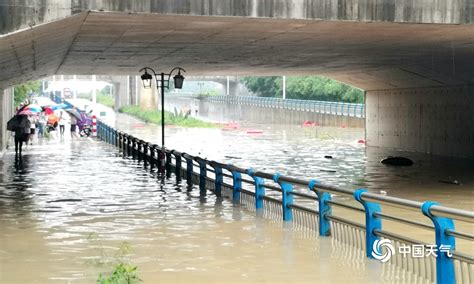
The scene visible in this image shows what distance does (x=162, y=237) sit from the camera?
12148mm

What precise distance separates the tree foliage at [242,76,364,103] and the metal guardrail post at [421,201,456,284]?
63767 mm

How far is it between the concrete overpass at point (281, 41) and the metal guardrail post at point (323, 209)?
4.21 m

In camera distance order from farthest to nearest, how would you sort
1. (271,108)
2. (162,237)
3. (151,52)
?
1. (271,108)
2. (151,52)
3. (162,237)

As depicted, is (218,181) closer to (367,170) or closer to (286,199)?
(286,199)

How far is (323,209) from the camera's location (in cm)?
1151

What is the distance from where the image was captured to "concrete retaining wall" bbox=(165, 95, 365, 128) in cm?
6385

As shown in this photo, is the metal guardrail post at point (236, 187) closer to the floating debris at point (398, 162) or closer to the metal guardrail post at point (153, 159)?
the metal guardrail post at point (153, 159)

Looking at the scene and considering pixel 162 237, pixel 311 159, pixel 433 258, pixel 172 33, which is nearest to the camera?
pixel 433 258

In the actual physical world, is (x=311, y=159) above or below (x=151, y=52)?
below

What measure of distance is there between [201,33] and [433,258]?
9.81m

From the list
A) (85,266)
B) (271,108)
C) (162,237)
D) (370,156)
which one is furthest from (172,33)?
(271,108)

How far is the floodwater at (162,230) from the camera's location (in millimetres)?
9422

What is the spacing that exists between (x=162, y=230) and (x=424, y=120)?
22.4 meters

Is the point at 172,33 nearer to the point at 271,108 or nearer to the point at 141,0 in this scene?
the point at 141,0
